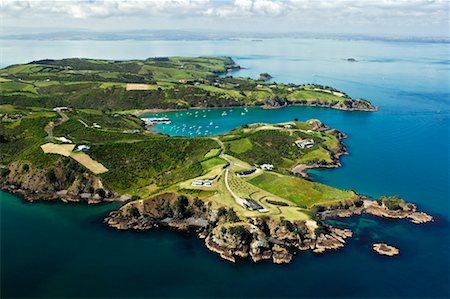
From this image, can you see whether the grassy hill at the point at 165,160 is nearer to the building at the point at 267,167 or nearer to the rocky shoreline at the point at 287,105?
the building at the point at 267,167

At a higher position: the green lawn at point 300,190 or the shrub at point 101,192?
the green lawn at point 300,190

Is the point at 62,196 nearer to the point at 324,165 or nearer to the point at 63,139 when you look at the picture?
the point at 63,139

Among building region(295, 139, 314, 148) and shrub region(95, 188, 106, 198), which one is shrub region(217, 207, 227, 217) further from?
building region(295, 139, 314, 148)

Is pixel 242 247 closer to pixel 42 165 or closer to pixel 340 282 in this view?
pixel 340 282

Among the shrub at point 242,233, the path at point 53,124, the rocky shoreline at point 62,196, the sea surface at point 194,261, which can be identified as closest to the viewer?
the sea surface at point 194,261

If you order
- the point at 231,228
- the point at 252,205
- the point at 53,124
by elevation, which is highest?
the point at 53,124

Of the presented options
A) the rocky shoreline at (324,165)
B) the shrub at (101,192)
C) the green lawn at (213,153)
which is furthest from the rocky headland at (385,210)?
the shrub at (101,192)

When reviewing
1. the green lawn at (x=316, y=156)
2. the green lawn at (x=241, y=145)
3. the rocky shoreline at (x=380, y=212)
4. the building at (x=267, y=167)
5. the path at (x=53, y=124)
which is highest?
the path at (x=53, y=124)

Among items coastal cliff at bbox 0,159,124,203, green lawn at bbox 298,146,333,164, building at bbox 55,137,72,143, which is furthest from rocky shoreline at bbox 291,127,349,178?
building at bbox 55,137,72,143

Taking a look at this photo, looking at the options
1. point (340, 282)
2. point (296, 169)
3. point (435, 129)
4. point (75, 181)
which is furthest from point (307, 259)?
point (435, 129)

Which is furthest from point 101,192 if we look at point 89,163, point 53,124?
point 53,124
